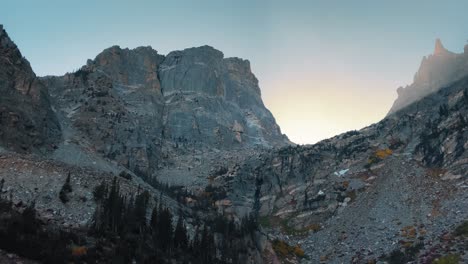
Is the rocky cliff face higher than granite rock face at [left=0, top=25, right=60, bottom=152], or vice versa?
the rocky cliff face

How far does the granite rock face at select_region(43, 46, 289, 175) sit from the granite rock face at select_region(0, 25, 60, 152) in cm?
904

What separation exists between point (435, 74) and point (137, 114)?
105287 millimetres

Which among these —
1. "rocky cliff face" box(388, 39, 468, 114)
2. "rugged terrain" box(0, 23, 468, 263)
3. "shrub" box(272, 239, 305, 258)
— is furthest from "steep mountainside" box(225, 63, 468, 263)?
"rocky cliff face" box(388, 39, 468, 114)

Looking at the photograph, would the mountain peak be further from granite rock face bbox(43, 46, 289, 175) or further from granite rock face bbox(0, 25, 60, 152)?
granite rock face bbox(0, 25, 60, 152)

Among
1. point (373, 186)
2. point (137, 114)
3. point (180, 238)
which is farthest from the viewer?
point (137, 114)

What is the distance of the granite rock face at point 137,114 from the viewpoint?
134 metres

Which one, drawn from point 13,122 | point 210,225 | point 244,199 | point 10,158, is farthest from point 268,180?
point 10,158

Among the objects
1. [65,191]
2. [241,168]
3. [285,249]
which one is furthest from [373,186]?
[65,191]

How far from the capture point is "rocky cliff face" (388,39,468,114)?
486ft

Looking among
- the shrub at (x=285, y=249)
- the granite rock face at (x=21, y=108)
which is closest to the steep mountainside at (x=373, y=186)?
the shrub at (x=285, y=249)

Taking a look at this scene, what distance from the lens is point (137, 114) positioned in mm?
160500

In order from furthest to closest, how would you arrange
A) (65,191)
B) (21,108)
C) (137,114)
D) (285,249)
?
1. (137,114)
2. (21,108)
3. (285,249)
4. (65,191)

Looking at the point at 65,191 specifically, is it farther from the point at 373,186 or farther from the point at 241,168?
the point at 241,168

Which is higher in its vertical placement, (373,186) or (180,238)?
(373,186)
